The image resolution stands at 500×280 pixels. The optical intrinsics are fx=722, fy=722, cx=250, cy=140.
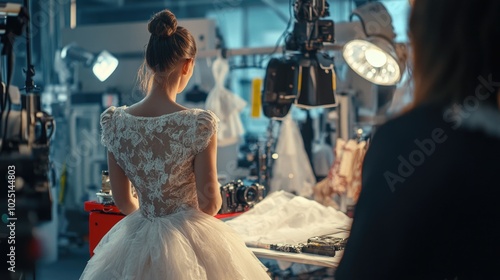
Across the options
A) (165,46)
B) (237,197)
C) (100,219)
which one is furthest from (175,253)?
(237,197)

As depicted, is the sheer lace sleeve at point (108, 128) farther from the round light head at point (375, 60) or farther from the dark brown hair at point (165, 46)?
the round light head at point (375, 60)

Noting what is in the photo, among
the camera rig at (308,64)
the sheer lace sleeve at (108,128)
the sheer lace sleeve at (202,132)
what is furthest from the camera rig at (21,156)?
the camera rig at (308,64)

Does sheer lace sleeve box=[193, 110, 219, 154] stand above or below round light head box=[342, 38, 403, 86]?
below

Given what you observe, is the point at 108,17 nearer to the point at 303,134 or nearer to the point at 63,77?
the point at 63,77

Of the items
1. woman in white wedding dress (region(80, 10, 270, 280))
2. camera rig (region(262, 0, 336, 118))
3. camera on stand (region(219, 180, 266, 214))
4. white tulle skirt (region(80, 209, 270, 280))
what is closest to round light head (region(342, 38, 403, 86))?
camera rig (region(262, 0, 336, 118))

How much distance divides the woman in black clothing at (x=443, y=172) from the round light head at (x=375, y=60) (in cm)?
260

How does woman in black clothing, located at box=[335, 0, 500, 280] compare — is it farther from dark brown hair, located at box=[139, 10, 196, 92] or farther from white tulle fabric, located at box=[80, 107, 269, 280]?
dark brown hair, located at box=[139, 10, 196, 92]

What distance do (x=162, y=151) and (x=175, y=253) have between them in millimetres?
391

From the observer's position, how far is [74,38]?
22.7 ft

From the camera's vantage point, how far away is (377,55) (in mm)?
3611

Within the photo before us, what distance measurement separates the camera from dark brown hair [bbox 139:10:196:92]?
9.25 feet

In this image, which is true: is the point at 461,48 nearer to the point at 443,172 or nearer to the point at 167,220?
the point at 443,172

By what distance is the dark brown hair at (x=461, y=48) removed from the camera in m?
0.90

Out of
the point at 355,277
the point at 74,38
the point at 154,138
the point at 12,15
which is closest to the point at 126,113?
the point at 154,138
